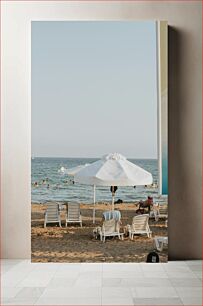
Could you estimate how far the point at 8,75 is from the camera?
596 centimetres

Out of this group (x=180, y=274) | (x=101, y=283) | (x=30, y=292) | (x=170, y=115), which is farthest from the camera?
(x=170, y=115)

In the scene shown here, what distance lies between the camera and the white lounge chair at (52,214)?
5.82 m

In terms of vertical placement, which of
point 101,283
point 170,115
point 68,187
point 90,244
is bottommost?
point 101,283

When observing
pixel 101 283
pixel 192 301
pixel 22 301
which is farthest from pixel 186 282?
pixel 22 301

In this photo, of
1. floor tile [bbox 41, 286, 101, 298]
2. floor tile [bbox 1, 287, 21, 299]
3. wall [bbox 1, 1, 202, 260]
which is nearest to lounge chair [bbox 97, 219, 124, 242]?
wall [bbox 1, 1, 202, 260]

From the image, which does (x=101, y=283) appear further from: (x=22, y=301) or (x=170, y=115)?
(x=170, y=115)

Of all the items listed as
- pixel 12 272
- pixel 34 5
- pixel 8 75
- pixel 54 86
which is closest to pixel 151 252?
pixel 12 272

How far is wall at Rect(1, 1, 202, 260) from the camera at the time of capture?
19.6 ft

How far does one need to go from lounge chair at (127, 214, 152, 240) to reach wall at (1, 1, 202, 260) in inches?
13.0

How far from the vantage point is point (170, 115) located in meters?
5.99

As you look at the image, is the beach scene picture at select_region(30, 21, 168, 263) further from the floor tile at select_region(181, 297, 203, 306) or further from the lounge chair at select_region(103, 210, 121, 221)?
the floor tile at select_region(181, 297, 203, 306)

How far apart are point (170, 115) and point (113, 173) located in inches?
35.4

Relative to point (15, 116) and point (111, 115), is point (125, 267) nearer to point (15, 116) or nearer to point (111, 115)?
point (111, 115)

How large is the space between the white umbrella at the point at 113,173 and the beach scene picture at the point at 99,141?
1cm
